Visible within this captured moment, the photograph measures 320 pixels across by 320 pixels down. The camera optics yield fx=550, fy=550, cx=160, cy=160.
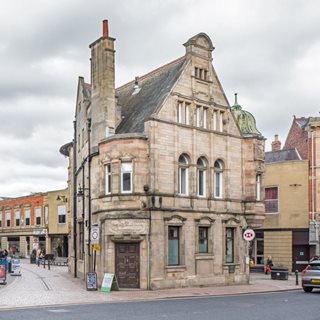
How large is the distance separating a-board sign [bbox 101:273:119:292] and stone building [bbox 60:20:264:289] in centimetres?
77

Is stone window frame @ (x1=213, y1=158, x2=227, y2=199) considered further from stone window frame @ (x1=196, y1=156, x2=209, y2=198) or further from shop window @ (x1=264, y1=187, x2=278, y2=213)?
shop window @ (x1=264, y1=187, x2=278, y2=213)

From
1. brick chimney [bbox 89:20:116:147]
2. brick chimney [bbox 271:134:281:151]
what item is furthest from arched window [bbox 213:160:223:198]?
brick chimney [bbox 271:134:281:151]

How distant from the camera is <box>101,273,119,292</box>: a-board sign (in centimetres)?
2559

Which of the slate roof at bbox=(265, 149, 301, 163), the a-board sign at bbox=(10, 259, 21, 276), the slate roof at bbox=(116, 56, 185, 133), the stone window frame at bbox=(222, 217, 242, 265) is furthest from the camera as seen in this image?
the slate roof at bbox=(265, 149, 301, 163)

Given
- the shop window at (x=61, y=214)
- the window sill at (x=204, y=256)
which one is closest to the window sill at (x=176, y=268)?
the window sill at (x=204, y=256)

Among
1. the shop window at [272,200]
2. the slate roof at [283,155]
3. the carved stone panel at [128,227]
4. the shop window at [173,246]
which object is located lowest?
the shop window at [173,246]

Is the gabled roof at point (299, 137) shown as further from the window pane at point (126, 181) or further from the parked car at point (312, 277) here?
the window pane at point (126, 181)

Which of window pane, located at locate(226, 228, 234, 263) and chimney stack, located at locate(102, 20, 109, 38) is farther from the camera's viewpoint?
window pane, located at locate(226, 228, 234, 263)

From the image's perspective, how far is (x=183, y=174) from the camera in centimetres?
2944

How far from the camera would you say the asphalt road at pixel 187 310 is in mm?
16703

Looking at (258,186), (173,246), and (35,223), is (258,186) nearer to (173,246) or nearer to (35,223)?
(173,246)

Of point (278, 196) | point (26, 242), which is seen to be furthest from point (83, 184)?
point (26, 242)

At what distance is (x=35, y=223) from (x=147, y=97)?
38.7m

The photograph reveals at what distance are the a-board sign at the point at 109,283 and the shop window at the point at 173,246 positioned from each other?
10.8 feet
